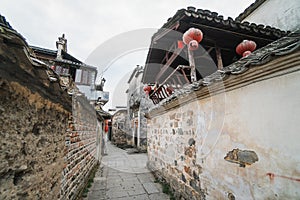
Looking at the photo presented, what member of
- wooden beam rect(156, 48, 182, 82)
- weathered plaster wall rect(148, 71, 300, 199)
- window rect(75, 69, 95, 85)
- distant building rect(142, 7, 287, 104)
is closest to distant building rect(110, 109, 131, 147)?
window rect(75, 69, 95, 85)

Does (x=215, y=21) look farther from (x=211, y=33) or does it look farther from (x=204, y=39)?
(x=204, y=39)

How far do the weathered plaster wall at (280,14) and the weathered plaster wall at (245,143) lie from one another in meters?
4.68

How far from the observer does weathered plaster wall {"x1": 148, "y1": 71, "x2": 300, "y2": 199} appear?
1204mm

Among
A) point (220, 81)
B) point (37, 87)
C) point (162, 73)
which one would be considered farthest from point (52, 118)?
point (162, 73)

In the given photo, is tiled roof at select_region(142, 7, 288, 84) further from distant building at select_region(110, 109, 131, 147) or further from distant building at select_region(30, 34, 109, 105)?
distant building at select_region(110, 109, 131, 147)

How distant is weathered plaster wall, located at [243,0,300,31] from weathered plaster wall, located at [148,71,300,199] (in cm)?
468

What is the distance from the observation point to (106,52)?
6.26 m

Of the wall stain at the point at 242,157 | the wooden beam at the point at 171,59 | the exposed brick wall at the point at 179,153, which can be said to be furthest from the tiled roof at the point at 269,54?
the wooden beam at the point at 171,59

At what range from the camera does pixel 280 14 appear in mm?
4840

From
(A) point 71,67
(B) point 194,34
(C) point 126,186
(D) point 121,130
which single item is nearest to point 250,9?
(B) point 194,34

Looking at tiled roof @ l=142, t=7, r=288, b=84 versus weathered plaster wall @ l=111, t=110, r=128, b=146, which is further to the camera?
weathered plaster wall @ l=111, t=110, r=128, b=146

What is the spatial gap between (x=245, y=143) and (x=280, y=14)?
18.8ft

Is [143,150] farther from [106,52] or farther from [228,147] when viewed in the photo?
[228,147]

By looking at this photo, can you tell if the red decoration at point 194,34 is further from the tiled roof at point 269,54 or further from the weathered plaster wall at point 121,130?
the weathered plaster wall at point 121,130
